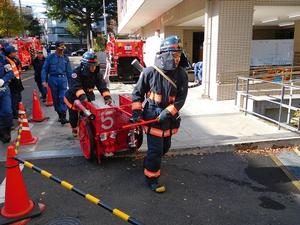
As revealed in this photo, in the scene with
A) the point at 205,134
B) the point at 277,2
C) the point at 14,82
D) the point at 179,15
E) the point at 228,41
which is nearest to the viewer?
the point at 205,134

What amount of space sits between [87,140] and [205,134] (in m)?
2.36

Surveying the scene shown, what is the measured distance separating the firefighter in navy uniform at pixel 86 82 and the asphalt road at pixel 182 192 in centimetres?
108

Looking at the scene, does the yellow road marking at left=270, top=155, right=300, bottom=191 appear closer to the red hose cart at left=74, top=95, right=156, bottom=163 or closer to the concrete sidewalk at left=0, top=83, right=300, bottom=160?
the concrete sidewalk at left=0, top=83, right=300, bottom=160

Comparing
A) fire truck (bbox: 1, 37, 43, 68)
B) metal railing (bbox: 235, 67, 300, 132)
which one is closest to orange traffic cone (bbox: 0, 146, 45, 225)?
metal railing (bbox: 235, 67, 300, 132)

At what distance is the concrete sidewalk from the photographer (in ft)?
18.6

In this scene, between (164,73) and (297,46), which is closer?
(164,73)

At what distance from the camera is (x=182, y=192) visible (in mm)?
4227

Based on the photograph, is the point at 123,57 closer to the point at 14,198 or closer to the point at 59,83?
the point at 59,83

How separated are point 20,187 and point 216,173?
8.73ft

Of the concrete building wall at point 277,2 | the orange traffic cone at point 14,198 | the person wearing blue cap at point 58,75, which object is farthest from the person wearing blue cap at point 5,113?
the concrete building wall at point 277,2

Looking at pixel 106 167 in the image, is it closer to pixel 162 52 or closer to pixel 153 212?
pixel 153 212

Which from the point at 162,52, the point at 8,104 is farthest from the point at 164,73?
the point at 8,104

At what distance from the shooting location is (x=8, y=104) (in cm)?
616

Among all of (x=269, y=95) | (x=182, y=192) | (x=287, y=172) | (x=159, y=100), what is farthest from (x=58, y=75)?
(x=269, y=95)
